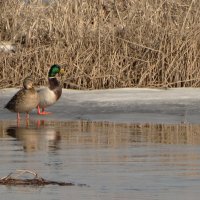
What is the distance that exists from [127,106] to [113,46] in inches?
107

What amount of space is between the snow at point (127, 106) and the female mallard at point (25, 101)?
250 mm

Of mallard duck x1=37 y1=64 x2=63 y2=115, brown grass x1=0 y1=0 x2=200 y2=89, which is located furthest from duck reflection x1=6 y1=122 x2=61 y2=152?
brown grass x1=0 y1=0 x2=200 y2=89

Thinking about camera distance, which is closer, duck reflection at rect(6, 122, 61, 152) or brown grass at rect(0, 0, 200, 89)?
duck reflection at rect(6, 122, 61, 152)

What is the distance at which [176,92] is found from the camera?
14805 mm

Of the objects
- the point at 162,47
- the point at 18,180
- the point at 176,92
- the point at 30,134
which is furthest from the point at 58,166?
the point at 162,47

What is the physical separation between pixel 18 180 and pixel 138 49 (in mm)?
9182

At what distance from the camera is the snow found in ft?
41.4

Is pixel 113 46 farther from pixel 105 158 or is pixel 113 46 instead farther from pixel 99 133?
pixel 105 158

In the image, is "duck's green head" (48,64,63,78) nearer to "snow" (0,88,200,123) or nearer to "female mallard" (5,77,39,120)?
"snow" (0,88,200,123)

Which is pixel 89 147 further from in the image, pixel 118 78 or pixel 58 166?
pixel 118 78

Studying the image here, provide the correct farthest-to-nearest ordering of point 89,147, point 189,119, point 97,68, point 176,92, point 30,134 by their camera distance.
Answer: point 97,68 < point 176,92 < point 189,119 < point 30,134 < point 89,147

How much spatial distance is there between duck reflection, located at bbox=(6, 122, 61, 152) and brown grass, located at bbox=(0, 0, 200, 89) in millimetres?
3841

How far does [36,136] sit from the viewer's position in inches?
428

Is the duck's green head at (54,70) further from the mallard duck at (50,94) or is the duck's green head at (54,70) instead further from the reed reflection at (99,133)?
the reed reflection at (99,133)
